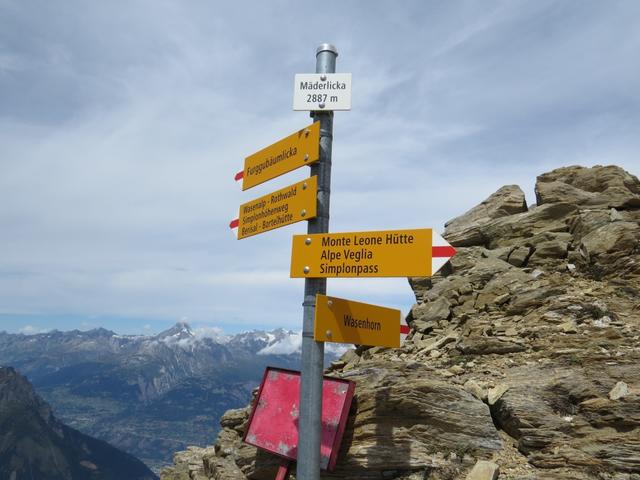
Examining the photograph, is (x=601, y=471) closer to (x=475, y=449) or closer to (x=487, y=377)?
(x=475, y=449)

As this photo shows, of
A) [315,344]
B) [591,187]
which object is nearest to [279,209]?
[315,344]

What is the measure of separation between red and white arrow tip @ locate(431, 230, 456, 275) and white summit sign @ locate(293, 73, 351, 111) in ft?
8.69

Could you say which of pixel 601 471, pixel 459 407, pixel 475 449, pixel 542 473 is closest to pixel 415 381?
pixel 459 407

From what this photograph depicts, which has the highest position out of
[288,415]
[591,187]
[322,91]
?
[591,187]

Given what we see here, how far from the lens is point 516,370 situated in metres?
14.0

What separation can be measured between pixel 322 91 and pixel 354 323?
3894mm

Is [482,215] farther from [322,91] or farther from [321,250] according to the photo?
[321,250]

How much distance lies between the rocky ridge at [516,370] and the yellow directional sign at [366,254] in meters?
5.50

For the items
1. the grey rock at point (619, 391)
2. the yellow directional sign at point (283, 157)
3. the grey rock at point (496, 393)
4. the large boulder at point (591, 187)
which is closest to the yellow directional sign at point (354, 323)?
the yellow directional sign at point (283, 157)

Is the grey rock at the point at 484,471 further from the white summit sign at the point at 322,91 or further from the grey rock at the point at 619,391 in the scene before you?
the white summit sign at the point at 322,91

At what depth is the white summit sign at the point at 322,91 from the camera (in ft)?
24.5

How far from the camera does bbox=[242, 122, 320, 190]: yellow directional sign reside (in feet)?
25.1

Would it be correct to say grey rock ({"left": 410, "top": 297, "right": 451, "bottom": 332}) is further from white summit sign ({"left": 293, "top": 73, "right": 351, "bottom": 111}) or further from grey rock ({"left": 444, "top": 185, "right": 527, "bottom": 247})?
white summit sign ({"left": 293, "top": 73, "right": 351, "bottom": 111})

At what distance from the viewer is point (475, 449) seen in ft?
35.3
